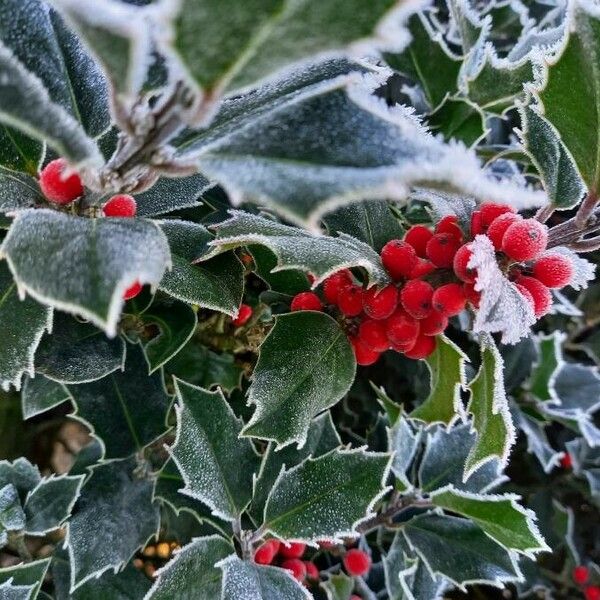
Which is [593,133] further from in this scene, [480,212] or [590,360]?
[590,360]

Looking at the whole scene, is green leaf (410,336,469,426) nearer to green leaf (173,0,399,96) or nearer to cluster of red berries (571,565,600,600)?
green leaf (173,0,399,96)

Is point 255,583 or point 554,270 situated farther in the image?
point 255,583

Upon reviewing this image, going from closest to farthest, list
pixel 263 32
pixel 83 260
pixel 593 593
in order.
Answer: pixel 263 32 → pixel 83 260 → pixel 593 593

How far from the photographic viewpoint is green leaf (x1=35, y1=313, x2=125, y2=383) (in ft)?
2.33

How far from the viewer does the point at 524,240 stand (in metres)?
0.58

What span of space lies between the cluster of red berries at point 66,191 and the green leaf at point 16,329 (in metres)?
0.10

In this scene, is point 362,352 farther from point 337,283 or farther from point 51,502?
point 51,502

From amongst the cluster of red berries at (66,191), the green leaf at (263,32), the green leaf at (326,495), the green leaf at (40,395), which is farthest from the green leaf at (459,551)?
the green leaf at (263,32)

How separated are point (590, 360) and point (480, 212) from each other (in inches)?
46.6

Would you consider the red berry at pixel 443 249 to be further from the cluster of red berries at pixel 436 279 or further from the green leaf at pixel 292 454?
the green leaf at pixel 292 454

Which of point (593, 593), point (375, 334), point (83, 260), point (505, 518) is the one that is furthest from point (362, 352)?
point (593, 593)

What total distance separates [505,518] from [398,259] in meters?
0.37

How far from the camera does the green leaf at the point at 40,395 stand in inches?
31.6

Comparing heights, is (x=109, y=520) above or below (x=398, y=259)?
Result: below
